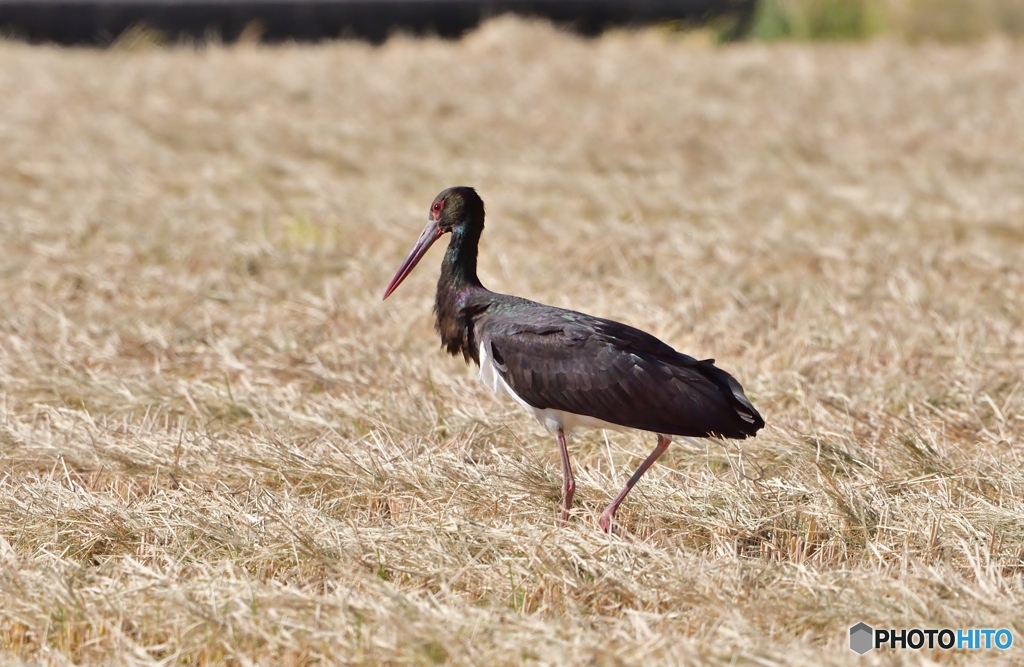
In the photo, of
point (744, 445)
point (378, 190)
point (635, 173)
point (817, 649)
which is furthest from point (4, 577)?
point (635, 173)

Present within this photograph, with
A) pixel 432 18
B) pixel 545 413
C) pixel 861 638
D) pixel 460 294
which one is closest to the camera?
pixel 861 638

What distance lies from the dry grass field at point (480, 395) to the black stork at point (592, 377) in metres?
0.26

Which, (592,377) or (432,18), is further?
(432,18)

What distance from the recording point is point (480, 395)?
6.31 m

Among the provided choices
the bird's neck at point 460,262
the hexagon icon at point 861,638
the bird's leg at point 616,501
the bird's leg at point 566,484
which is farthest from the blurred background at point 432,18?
the hexagon icon at point 861,638

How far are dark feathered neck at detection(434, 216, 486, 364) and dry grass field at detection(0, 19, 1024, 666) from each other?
1.33ft

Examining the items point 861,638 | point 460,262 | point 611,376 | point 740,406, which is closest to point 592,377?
point 611,376

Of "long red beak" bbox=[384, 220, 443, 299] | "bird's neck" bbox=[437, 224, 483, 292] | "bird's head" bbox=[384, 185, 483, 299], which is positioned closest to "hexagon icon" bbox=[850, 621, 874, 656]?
"bird's neck" bbox=[437, 224, 483, 292]

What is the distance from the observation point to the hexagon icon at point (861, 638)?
3865 mm

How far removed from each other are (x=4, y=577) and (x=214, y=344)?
2.92 meters

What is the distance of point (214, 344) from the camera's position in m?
7.02

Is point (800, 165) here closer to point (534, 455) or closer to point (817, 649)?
point (534, 455)

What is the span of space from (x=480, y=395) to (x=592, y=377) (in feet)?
4.68

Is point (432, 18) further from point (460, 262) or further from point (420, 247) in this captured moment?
point (460, 262)
